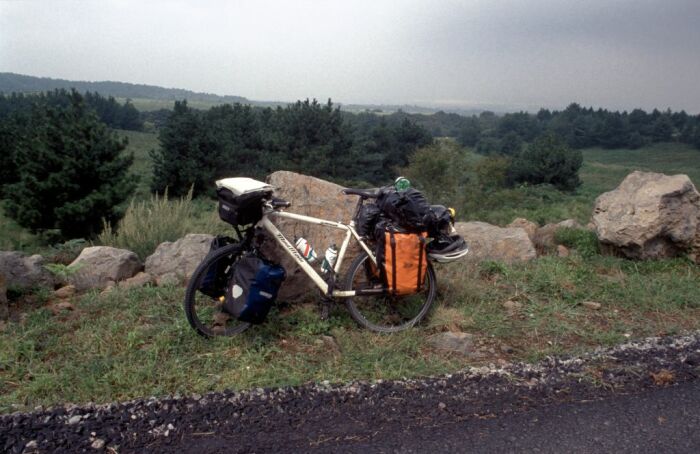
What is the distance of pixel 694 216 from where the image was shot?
21.5 ft

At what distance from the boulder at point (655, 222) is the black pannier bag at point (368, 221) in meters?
3.74

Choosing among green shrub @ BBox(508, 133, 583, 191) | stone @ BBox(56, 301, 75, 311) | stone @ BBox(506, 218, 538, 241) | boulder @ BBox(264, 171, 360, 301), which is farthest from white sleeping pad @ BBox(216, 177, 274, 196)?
green shrub @ BBox(508, 133, 583, 191)

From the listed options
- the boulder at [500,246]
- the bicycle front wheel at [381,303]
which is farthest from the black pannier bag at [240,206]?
the boulder at [500,246]

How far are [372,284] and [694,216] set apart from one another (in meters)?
4.66

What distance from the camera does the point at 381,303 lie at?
484 cm

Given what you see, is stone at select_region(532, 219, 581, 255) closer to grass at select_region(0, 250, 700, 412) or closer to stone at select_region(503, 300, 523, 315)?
grass at select_region(0, 250, 700, 412)

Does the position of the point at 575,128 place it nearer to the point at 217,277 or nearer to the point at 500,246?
the point at 500,246

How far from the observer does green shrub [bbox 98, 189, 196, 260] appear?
23.7 ft

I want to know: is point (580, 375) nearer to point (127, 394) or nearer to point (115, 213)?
point (127, 394)

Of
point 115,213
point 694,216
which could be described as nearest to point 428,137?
point 115,213

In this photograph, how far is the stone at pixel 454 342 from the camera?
4133 mm

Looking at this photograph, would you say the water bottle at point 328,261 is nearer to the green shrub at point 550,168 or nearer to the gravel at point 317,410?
the gravel at point 317,410

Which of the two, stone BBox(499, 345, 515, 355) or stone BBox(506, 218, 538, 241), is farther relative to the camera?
stone BBox(506, 218, 538, 241)

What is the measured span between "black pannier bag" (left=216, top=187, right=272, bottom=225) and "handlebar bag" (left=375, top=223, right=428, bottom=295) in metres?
1.03
